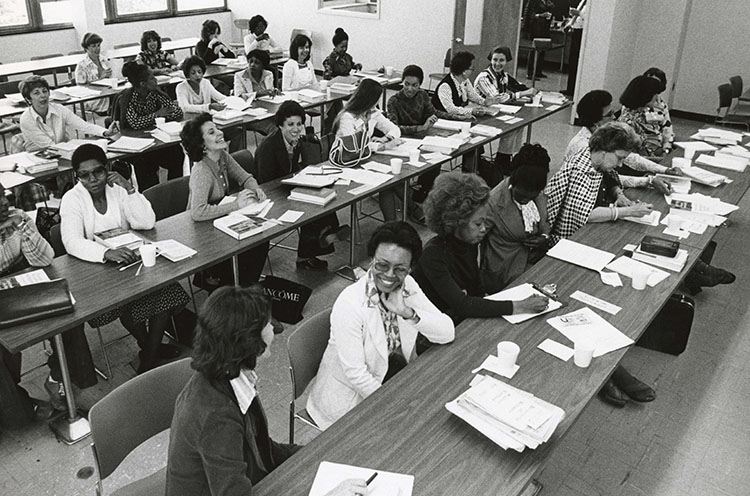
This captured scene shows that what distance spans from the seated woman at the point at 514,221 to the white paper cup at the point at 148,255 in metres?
1.89

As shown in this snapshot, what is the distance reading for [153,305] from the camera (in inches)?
149

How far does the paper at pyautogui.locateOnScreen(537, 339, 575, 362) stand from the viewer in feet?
9.29

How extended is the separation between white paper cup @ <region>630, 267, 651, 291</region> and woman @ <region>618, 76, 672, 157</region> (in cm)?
265

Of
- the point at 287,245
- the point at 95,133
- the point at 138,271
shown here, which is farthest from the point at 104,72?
the point at 138,271

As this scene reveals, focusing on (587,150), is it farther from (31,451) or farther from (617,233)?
(31,451)

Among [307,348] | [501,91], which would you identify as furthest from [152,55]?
[307,348]

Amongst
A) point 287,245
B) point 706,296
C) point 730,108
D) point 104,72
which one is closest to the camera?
point 706,296

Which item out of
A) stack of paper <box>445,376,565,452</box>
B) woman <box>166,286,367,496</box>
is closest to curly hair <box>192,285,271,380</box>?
→ woman <box>166,286,367,496</box>

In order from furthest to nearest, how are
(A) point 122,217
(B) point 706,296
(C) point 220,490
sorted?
(B) point 706,296, (A) point 122,217, (C) point 220,490

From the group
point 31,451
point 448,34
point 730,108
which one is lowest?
point 31,451

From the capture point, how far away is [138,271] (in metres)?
3.49

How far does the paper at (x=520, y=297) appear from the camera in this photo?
3.11m

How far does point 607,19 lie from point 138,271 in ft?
24.9

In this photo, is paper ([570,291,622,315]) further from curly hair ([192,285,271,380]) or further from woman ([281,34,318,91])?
woman ([281,34,318,91])
